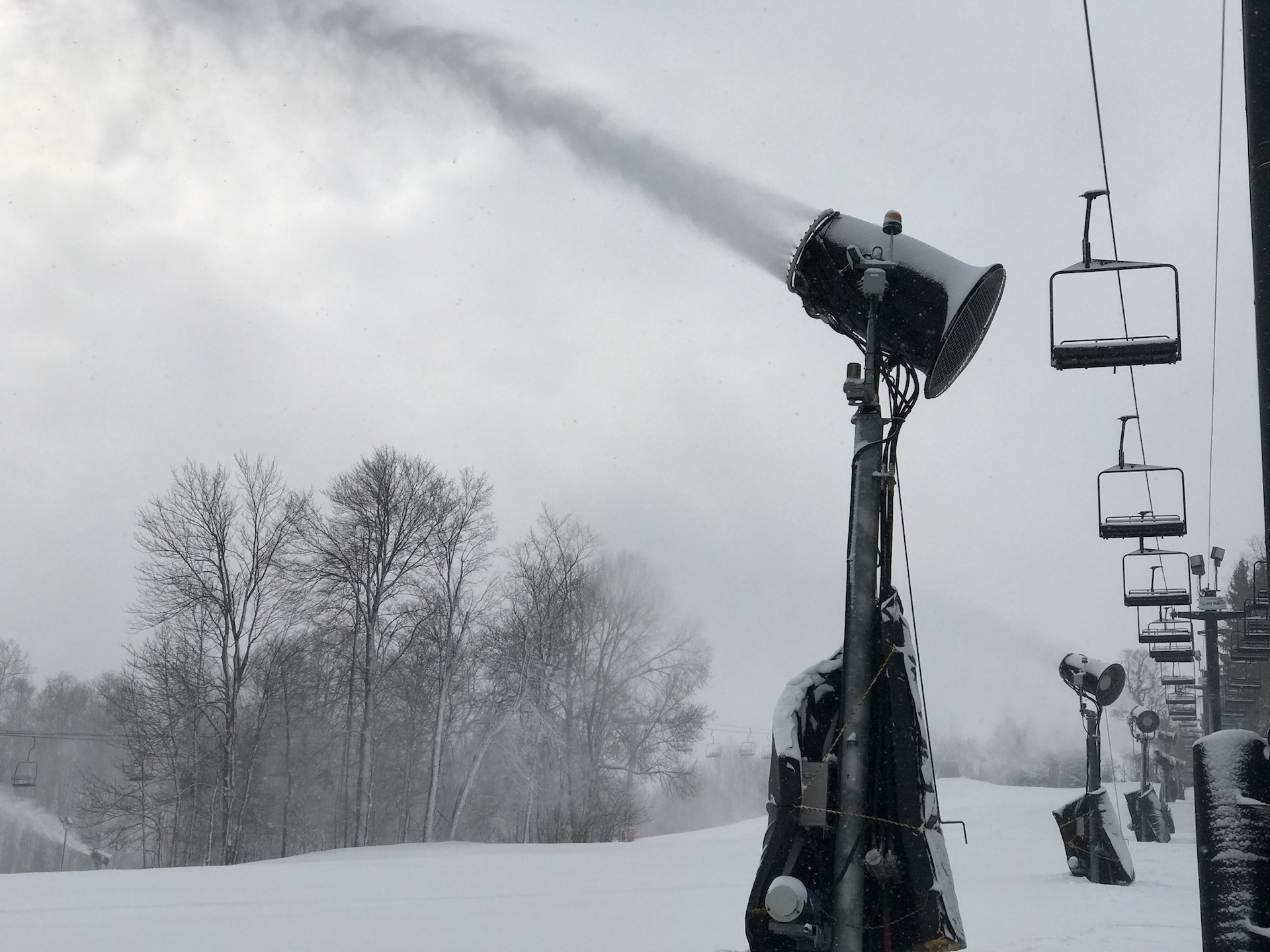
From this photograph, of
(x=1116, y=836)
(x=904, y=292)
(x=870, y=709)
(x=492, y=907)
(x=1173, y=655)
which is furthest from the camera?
(x=1173, y=655)

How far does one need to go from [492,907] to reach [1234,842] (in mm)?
7184

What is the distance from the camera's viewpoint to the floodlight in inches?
566

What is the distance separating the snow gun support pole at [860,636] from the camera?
407 centimetres

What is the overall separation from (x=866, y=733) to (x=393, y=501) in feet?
89.6

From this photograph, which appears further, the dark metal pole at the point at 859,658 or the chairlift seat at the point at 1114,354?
the chairlift seat at the point at 1114,354

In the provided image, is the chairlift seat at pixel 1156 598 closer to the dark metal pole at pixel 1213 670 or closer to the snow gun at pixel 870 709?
the dark metal pole at pixel 1213 670

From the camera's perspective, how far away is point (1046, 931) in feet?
28.5

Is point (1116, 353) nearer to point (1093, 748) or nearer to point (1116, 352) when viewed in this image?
point (1116, 352)

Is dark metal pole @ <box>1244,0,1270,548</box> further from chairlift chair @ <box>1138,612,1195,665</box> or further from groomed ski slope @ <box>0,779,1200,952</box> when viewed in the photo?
chairlift chair @ <box>1138,612,1195,665</box>

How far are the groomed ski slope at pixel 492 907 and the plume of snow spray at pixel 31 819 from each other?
6326 centimetres

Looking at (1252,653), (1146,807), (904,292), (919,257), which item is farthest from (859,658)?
(1252,653)

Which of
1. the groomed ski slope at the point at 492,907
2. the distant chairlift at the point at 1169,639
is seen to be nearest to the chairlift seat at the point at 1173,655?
the distant chairlift at the point at 1169,639

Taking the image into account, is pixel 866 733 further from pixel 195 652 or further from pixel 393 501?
pixel 195 652

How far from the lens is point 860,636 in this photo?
14.1 ft
